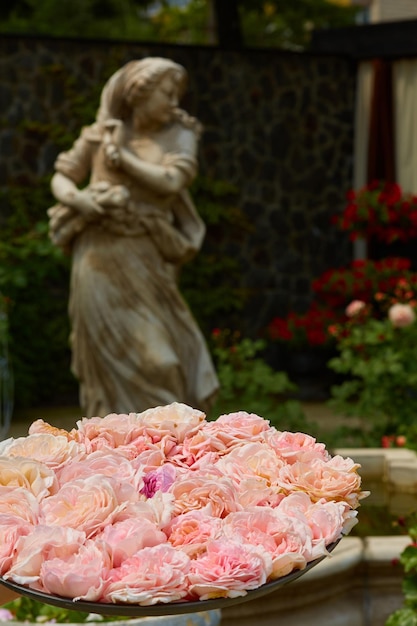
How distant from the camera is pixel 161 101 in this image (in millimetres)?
4719

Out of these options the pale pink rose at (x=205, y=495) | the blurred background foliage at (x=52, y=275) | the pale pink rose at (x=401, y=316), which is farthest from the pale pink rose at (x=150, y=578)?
the blurred background foliage at (x=52, y=275)

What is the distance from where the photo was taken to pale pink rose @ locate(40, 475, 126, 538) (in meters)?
1.26

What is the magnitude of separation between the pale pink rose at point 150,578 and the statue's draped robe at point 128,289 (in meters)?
3.52

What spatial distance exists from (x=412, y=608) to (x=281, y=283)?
23.6 feet

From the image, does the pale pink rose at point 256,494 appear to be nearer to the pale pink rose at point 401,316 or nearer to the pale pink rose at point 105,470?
the pale pink rose at point 105,470

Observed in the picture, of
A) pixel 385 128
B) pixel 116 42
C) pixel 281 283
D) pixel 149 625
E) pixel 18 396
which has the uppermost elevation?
pixel 116 42

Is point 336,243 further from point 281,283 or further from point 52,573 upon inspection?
point 52,573

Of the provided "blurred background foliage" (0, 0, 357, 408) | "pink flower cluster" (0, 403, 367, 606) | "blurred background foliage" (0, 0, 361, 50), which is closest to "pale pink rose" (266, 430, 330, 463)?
"pink flower cluster" (0, 403, 367, 606)

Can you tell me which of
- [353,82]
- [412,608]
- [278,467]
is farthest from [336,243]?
[278,467]

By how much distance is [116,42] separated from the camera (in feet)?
30.5

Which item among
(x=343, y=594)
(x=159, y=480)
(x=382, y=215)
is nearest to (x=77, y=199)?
(x=343, y=594)

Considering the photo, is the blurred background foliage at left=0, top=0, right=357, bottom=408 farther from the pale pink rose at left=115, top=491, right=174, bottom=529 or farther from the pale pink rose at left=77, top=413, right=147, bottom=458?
the pale pink rose at left=115, top=491, right=174, bottom=529

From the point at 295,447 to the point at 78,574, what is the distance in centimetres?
A: 43

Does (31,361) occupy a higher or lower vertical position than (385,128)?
lower
